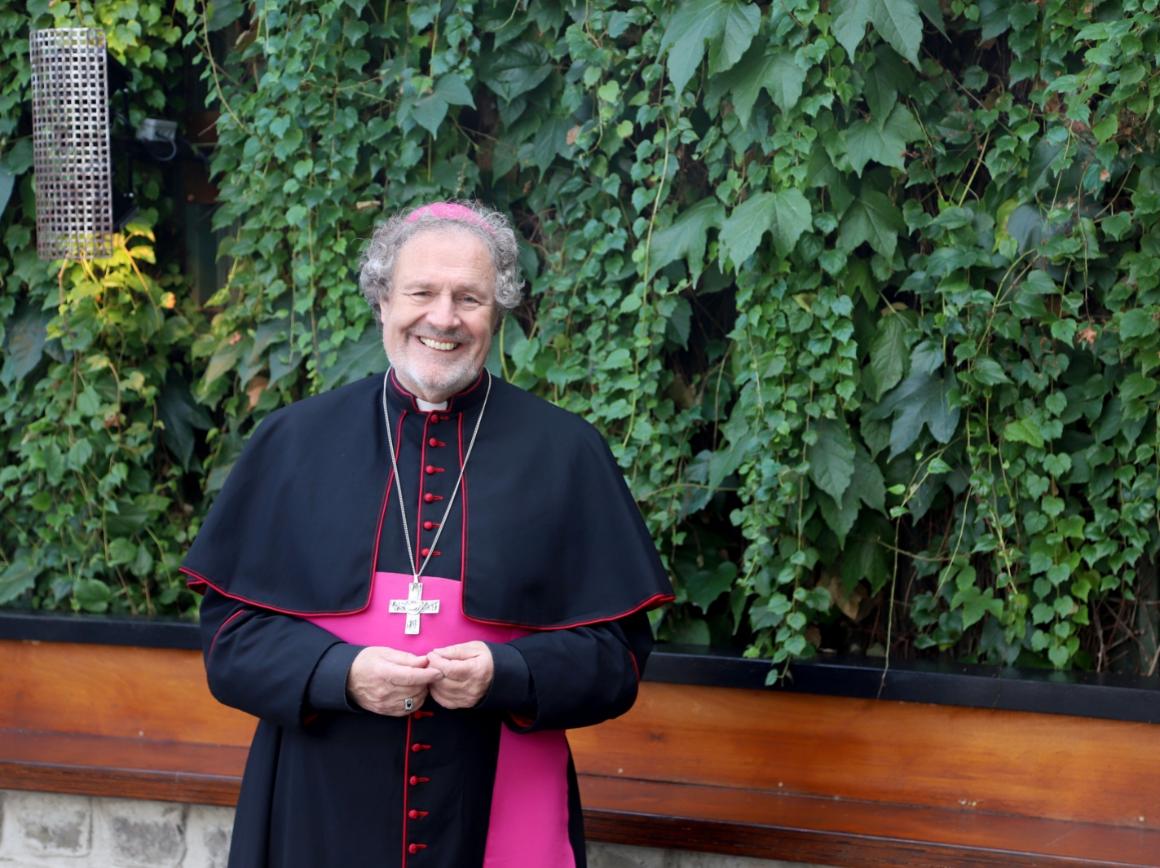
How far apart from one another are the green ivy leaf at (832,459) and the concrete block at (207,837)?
1.64 meters

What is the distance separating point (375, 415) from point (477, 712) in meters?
0.53

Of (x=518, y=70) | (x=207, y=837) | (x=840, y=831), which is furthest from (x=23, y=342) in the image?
(x=840, y=831)

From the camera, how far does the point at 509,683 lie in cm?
225

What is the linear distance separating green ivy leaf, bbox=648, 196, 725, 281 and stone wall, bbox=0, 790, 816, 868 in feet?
5.53

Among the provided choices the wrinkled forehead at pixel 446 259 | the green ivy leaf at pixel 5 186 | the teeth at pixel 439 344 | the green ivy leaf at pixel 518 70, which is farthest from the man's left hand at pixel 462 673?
the green ivy leaf at pixel 5 186

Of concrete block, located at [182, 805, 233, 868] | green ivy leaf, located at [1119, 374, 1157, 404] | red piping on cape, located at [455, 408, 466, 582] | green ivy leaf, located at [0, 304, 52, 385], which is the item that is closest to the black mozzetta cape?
red piping on cape, located at [455, 408, 466, 582]

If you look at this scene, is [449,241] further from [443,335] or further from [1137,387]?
[1137,387]

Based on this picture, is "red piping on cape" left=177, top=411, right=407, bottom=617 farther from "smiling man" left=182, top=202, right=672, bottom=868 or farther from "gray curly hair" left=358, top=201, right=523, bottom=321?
"gray curly hair" left=358, top=201, right=523, bottom=321

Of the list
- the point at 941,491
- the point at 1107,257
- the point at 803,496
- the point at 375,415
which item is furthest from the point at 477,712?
the point at 1107,257

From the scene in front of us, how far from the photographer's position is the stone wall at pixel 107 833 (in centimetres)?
362

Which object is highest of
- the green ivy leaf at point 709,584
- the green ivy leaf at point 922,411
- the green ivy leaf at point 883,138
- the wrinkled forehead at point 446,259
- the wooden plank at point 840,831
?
the green ivy leaf at point 883,138

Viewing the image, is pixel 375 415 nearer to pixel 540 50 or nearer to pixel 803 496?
pixel 803 496

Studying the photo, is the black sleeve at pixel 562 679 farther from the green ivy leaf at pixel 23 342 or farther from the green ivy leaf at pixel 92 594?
the green ivy leaf at pixel 23 342

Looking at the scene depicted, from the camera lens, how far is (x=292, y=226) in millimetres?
3791
